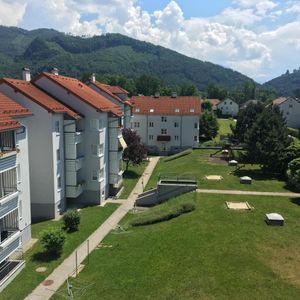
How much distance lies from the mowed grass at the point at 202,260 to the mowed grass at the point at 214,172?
9.96 metres

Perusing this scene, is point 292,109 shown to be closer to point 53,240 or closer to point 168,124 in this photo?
point 168,124

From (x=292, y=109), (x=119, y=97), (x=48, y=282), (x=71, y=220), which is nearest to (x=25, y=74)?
(x=71, y=220)

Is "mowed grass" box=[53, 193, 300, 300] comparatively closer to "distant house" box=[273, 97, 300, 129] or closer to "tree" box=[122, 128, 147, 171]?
"tree" box=[122, 128, 147, 171]

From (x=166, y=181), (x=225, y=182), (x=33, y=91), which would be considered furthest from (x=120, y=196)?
(x=33, y=91)

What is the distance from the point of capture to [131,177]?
63969 millimetres

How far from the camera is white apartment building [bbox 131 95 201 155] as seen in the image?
295 feet

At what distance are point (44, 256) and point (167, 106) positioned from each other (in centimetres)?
6360

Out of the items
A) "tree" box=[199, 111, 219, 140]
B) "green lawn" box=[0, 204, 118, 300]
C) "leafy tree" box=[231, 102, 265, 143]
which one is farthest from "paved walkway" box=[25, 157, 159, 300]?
"tree" box=[199, 111, 219, 140]

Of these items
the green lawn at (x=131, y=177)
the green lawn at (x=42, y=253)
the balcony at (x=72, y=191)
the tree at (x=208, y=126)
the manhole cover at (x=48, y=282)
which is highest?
the tree at (x=208, y=126)

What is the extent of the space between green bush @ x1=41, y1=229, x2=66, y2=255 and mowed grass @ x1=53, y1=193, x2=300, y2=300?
2.96 meters

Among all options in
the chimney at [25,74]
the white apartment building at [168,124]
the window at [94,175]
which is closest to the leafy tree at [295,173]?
the window at [94,175]

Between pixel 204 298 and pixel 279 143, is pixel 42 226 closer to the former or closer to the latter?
pixel 204 298

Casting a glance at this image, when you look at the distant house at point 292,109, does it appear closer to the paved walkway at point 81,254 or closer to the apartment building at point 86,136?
the paved walkway at point 81,254

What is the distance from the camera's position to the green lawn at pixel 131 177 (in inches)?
2168
